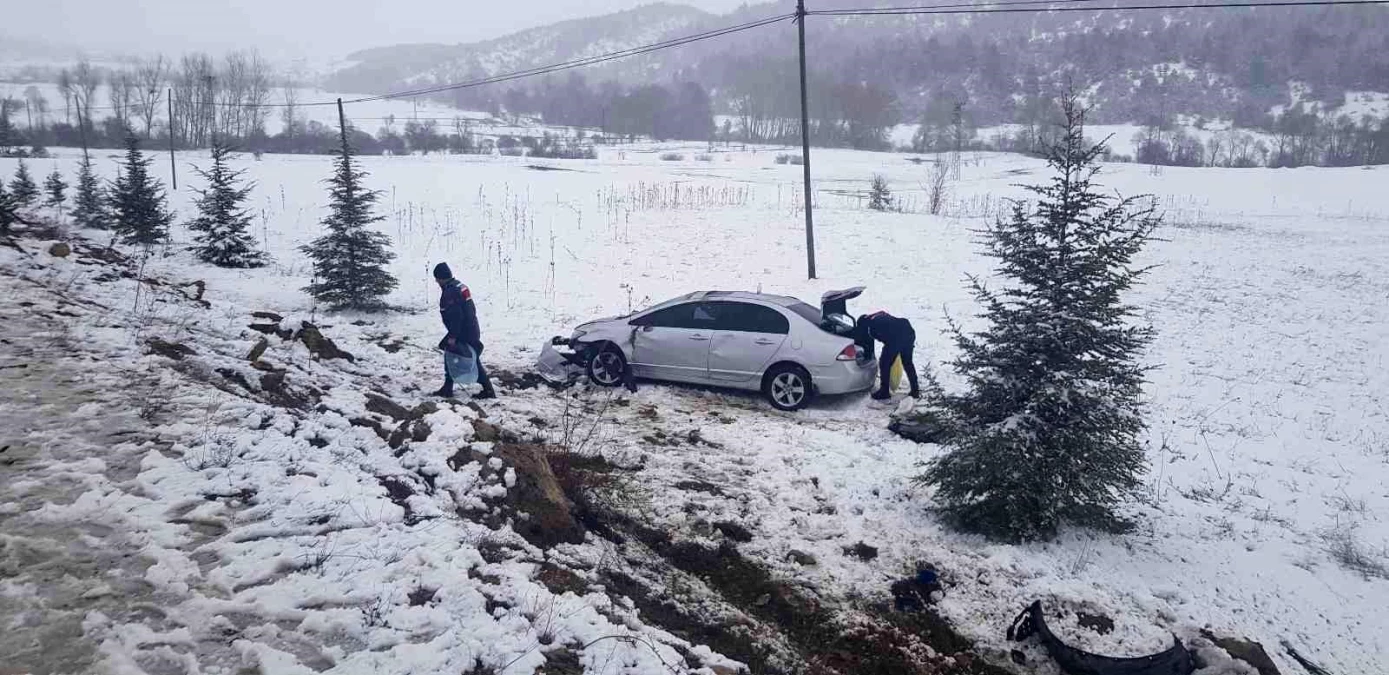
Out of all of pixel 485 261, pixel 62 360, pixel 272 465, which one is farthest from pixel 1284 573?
pixel 485 261

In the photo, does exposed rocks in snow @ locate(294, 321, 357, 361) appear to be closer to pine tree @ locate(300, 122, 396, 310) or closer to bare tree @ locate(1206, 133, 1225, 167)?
pine tree @ locate(300, 122, 396, 310)

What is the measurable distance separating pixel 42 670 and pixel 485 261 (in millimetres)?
16404

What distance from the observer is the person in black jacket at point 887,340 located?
9836mm

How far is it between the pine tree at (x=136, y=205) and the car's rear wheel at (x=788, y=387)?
718 inches

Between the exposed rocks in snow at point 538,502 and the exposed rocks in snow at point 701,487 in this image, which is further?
the exposed rocks in snow at point 701,487

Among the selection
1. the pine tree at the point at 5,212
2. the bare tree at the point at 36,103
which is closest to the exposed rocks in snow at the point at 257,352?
the pine tree at the point at 5,212

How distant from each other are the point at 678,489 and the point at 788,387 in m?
3.31

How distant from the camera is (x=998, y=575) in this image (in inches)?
225

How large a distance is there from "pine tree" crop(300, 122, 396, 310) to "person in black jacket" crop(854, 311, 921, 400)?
9.68 meters

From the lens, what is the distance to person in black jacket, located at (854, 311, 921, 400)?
32.3 feet

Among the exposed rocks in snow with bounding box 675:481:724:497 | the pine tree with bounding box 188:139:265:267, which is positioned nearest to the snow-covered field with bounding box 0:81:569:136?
the pine tree with bounding box 188:139:265:267

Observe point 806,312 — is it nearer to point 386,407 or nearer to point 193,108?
point 386,407

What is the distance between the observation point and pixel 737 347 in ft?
32.7

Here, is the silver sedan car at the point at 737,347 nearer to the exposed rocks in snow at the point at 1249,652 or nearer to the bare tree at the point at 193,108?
the exposed rocks in snow at the point at 1249,652
